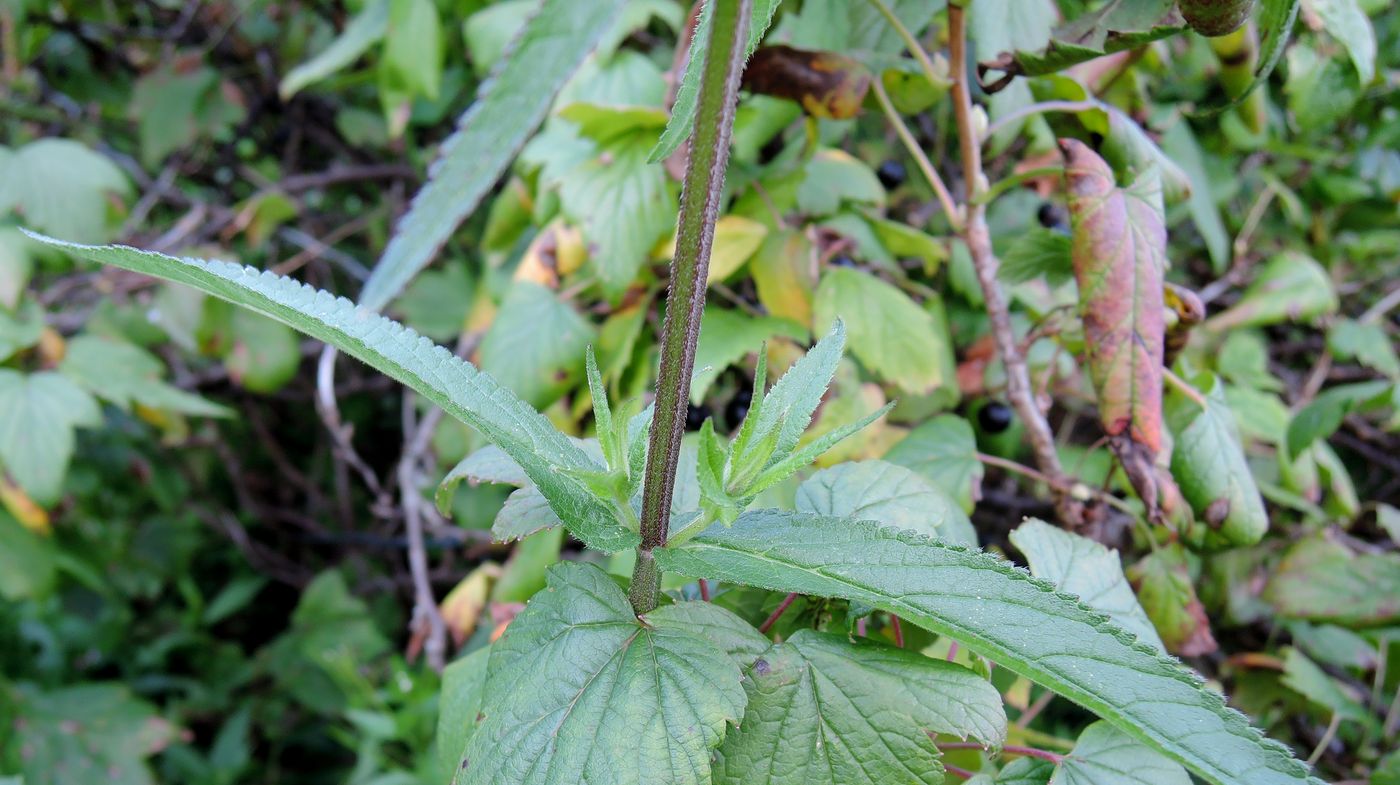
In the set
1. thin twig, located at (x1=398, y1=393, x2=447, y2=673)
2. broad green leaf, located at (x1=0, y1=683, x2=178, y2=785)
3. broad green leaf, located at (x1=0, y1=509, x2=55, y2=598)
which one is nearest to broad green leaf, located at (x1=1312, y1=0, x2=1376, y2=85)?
thin twig, located at (x1=398, y1=393, x2=447, y2=673)

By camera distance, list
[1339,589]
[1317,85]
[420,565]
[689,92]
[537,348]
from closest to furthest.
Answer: [689,92] < [1339,589] < [537,348] < [1317,85] < [420,565]

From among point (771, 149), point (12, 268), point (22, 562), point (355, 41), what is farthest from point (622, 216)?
point (22, 562)

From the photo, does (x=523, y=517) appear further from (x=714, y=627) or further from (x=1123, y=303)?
(x=1123, y=303)

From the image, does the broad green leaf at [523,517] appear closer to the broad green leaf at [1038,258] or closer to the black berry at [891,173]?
the broad green leaf at [1038,258]

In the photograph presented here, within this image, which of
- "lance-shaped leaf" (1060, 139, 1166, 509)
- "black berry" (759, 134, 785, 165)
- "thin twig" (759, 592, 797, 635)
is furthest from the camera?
"black berry" (759, 134, 785, 165)

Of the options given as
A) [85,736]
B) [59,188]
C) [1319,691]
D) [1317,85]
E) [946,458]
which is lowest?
[85,736]

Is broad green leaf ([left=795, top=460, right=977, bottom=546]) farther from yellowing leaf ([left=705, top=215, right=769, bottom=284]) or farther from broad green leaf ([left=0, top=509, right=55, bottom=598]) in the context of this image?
broad green leaf ([left=0, top=509, right=55, bottom=598])

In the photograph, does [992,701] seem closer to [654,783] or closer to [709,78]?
[654,783]

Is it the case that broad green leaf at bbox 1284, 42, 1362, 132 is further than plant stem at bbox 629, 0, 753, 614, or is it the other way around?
broad green leaf at bbox 1284, 42, 1362, 132
